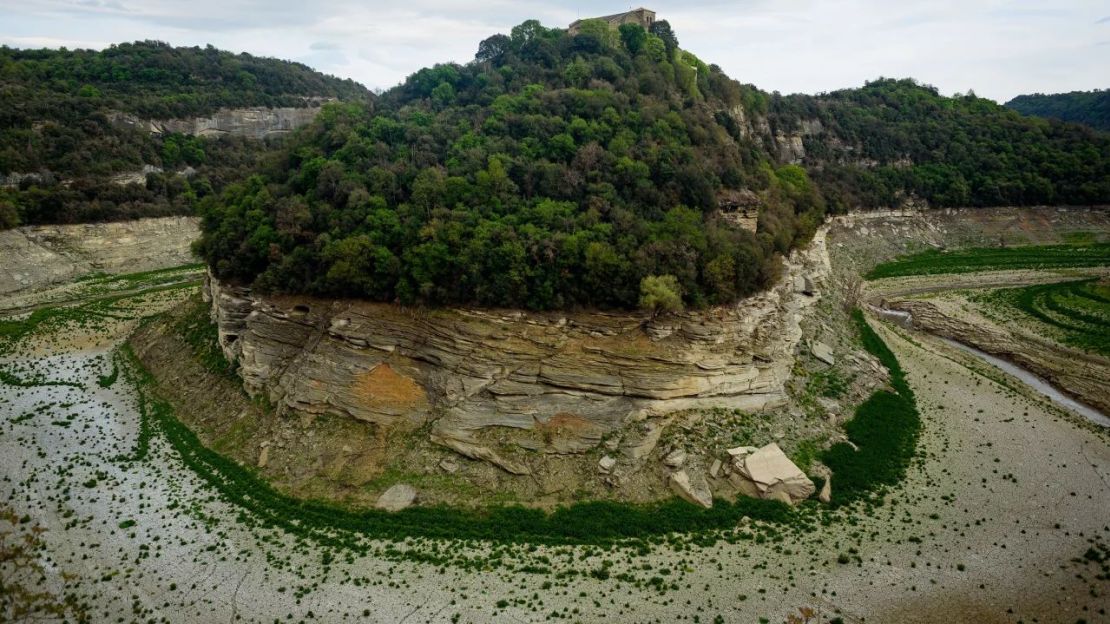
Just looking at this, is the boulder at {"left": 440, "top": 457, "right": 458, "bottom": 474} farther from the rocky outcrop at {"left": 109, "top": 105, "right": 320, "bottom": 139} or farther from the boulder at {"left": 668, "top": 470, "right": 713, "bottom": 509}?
the rocky outcrop at {"left": 109, "top": 105, "right": 320, "bottom": 139}

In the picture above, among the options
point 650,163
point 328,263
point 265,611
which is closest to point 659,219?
point 650,163

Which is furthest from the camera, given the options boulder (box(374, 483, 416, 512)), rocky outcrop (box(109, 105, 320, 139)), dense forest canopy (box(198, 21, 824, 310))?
rocky outcrop (box(109, 105, 320, 139))

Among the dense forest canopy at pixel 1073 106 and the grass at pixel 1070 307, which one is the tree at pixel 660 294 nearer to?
the grass at pixel 1070 307

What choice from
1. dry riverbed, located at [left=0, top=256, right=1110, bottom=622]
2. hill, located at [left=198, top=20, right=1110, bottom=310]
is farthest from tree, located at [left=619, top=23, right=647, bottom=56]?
dry riverbed, located at [left=0, top=256, right=1110, bottom=622]

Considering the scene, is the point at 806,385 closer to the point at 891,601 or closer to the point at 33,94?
the point at 891,601

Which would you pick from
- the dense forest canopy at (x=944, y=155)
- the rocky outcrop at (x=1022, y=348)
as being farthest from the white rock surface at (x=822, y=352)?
the dense forest canopy at (x=944, y=155)

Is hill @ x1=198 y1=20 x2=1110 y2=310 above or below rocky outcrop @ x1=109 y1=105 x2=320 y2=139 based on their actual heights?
below

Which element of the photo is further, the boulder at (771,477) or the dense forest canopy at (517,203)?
the dense forest canopy at (517,203)
